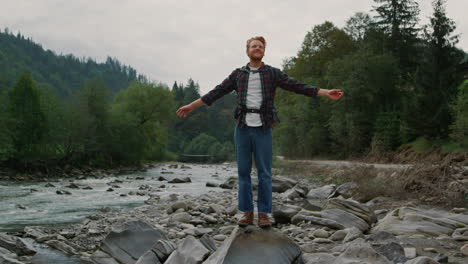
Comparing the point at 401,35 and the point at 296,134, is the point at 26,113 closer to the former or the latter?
the point at 296,134

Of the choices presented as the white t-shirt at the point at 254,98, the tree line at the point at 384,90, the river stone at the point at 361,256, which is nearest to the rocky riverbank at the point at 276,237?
the river stone at the point at 361,256

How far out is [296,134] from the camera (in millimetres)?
44562

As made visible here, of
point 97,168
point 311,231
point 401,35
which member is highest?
point 401,35

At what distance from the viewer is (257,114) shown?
15.9 feet

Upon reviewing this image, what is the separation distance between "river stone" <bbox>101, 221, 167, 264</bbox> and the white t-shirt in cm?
330

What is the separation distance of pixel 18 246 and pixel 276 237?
5687mm

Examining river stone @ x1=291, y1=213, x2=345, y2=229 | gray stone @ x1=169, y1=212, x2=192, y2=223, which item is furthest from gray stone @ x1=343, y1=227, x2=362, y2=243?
gray stone @ x1=169, y1=212, x2=192, y2=223

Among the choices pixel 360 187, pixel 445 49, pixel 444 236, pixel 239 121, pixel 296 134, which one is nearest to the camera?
pixel 239 121

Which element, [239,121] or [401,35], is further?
[401,35]

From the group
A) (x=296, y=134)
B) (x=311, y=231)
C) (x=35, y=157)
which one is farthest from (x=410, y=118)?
(x=35, y=157)

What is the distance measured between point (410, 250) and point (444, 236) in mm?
1381

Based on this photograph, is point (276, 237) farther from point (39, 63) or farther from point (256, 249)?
point (39, 63)

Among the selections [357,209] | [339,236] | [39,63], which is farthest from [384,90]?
[39,63]

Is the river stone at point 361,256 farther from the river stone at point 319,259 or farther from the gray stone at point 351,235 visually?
the gray stone at point 351,235
